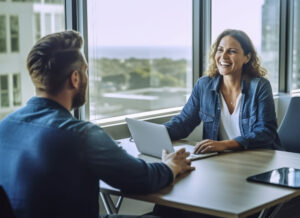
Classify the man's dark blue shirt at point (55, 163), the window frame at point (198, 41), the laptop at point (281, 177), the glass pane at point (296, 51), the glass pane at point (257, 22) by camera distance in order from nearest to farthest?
the man's dark blue shirt at point (55, 163) → the laptop at point (281, 177) → the window frame at point (198, 41) → the glass pane at point (257, 22) → the glass pane at point (296, 51)

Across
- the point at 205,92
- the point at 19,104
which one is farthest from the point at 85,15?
the point at 205,92

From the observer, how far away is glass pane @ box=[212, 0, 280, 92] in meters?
4.75

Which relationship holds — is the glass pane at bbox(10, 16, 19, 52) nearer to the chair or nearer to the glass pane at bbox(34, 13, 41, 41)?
the glass pane at bbox(34, 13, 41, 41)

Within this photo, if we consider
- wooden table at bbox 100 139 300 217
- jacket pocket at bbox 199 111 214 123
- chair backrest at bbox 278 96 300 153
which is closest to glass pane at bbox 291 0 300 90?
Result: chair backrest at bbox 278 96 300 153

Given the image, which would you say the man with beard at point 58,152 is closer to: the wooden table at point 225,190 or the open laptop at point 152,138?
the wooden table at point 225,190

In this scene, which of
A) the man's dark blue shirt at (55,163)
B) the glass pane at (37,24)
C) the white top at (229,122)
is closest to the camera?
the man's dark blue shirt at (55,163)

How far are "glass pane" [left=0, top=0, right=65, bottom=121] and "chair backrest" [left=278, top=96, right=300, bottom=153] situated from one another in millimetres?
1712

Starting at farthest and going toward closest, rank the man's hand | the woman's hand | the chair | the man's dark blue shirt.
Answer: the woman's hand
the man's hand
the man's dark blue shirt
the chair

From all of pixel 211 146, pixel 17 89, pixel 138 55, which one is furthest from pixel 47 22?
pixel 211 146

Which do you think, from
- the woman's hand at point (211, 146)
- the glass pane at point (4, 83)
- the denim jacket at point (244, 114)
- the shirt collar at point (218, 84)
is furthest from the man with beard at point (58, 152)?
the shirt collar at point (218, 84)

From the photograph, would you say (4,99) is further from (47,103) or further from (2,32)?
(47,103)

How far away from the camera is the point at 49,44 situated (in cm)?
183

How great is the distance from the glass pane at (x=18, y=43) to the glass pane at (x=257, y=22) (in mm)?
1981

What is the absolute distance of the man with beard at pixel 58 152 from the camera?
171 centimetres
